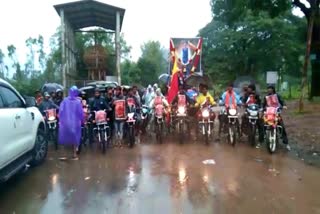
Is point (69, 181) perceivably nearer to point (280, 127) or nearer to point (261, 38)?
point (280, 127)

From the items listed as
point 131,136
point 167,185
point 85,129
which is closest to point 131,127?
point 131,136

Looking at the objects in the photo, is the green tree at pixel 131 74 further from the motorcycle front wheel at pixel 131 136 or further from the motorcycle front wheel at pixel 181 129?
the motorcycle front wheel at pixel 131 136

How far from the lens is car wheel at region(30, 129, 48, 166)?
817 centimetres

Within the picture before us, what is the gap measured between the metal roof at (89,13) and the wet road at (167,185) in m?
14.2

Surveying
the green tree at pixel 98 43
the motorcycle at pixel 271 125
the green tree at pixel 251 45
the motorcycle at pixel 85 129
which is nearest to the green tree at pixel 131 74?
the green tree at pixel 98 43

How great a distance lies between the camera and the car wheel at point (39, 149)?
817 centimetres

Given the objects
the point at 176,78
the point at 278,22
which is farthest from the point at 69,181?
the point at 278,22

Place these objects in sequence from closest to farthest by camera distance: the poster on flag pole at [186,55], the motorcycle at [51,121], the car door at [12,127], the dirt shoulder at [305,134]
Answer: the car door at [12,127]
the dirt shoulder at [305,134]
the motorcycle at [51,121]
the poster on flag pole at [186,55]

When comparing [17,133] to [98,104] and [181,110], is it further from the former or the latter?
[181,110]

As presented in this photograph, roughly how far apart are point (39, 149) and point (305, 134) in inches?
311

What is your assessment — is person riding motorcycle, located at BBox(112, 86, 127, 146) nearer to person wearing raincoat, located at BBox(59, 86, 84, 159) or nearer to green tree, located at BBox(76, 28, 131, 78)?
person wearing raincoat, located at BBox(59, 86, 84, 159)

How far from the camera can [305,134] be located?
39.8ft

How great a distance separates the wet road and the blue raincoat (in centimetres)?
53

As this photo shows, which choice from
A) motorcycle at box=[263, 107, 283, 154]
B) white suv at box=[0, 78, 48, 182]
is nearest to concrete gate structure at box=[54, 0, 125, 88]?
motorcycle at box=[263, 107, 283, 154]
